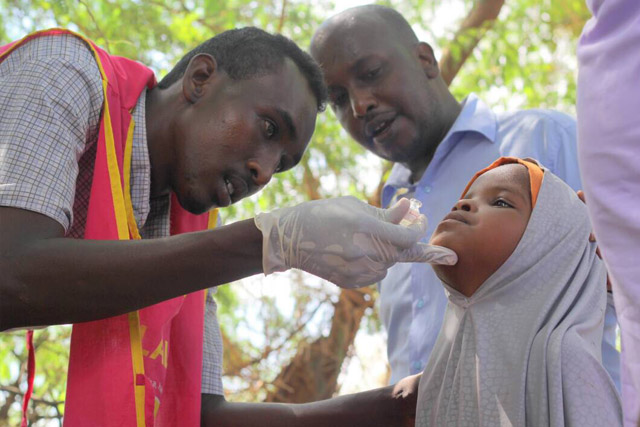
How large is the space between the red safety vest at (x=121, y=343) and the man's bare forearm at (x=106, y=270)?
0.29 meters

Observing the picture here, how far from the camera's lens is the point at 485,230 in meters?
2.21

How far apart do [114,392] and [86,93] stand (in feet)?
2.95

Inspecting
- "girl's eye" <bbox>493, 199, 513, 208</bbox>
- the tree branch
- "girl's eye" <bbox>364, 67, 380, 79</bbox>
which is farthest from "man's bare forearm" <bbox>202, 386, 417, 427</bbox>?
the tree branch

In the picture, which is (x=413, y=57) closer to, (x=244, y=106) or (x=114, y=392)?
(x=244, y=106)

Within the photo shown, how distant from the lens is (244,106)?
2.54 metres

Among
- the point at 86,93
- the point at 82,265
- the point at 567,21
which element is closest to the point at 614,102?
the point at 82,265

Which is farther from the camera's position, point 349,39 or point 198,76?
point 349,39

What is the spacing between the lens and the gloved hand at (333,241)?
202 centimetres

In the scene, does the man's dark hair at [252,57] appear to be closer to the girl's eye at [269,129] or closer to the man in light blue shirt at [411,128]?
the girl's eye at [269,129]

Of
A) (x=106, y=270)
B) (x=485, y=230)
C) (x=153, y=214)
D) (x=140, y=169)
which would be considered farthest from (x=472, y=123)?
(x=106, y=270)

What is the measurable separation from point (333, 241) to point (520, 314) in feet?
1.81

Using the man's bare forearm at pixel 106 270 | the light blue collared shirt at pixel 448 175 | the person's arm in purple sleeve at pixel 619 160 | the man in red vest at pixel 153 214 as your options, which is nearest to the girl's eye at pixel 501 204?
the man in red vest at pixel 153 214

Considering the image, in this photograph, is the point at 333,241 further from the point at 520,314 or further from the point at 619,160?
the point at 619,160

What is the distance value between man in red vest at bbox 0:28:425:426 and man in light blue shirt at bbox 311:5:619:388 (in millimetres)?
755
